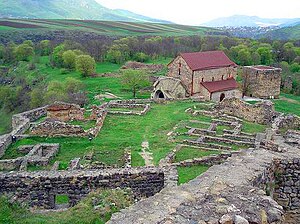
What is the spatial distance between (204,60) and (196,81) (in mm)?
3052

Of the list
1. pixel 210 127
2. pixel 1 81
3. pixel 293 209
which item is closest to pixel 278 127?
pixel 210 127

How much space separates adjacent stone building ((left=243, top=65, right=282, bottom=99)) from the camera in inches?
1773

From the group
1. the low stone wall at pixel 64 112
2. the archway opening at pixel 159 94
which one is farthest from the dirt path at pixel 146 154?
the archway opening at pixel 159 94

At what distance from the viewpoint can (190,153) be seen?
16438mm

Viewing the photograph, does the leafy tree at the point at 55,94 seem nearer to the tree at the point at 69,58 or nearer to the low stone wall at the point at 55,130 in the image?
the low stone wall at the point at 55,130

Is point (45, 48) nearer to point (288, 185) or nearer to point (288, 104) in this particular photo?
point (288, 104)

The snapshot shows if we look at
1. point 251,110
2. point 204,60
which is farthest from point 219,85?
point 251,110

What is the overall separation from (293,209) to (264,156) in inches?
50.5

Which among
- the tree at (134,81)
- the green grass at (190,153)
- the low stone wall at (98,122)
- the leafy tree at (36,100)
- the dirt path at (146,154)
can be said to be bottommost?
the leafy tree at (36,100)

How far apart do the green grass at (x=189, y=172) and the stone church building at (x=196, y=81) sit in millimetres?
25022

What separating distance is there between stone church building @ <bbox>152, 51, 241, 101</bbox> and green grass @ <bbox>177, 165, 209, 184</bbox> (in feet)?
82.1

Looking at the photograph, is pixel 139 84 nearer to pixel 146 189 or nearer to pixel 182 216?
pixel 146 189

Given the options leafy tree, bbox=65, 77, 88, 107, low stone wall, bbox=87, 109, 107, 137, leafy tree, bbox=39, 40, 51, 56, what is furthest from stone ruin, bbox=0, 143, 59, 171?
leafy tree, bbox=39, 40, 51, 56

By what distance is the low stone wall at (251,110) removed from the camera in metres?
23.7
